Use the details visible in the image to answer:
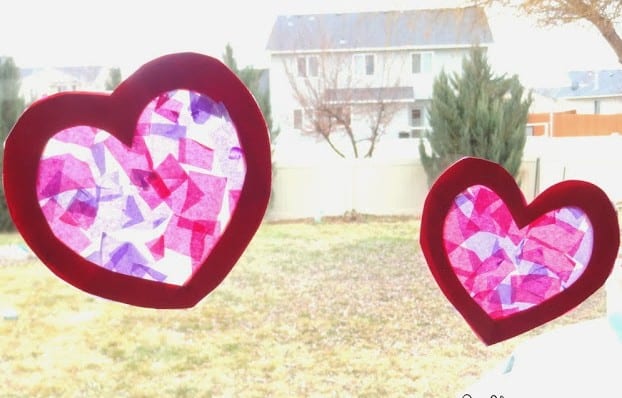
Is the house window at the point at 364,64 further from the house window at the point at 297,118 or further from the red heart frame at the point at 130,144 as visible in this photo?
the red heart frame at the point at 130,144

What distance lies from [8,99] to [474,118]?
1.14m

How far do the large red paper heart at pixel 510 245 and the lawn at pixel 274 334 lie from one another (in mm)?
421

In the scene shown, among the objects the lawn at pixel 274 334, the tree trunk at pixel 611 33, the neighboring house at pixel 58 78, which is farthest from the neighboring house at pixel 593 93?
the neighboring house at pixel 58 78

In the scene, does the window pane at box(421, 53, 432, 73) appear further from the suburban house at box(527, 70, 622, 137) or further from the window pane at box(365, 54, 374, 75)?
the suburban house at box(527, 70, 622, 137)

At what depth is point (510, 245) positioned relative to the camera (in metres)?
0.71

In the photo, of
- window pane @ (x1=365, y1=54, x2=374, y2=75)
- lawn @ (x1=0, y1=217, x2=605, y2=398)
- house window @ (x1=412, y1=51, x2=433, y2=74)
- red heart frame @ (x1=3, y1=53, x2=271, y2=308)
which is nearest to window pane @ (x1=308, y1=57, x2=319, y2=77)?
window pane @ (x1=365, y1=54, x2=374, y2=75)

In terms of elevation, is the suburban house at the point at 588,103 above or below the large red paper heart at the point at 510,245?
above

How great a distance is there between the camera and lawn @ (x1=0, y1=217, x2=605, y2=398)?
4.33 feet

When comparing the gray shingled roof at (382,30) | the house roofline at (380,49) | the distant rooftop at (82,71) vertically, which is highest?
the gray shingled roof at (382,30)

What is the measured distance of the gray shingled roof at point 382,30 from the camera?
1270 millimetres

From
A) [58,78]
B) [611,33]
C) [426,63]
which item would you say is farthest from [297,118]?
[611,33]

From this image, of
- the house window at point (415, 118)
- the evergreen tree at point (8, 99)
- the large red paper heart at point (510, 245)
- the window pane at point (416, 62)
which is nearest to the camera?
the large red paper heart at point (510, 245)

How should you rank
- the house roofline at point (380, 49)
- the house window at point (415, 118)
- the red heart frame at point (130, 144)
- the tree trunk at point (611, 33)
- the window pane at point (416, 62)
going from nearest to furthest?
the red heart frame at point (130, 144) < the tree trunk at point (611, 33) < the house roofline at point (380, 49) < the window pane at point (416, 62) < the house window at point (415, 118)

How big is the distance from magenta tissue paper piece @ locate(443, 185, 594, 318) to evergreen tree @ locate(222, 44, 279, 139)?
0.59 m
